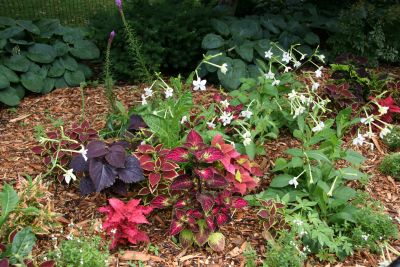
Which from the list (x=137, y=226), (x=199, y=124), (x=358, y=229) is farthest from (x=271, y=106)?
(x=137, y=226)

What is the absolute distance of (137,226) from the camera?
109 inches

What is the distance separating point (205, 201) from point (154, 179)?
376 millimetres

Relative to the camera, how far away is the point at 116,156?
111 inches

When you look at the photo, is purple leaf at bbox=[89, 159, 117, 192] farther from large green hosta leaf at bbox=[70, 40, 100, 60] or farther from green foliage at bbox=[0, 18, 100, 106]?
large green hosta leaf at bbox=[70, 40, 100, 60]

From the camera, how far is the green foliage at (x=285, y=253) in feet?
8.16

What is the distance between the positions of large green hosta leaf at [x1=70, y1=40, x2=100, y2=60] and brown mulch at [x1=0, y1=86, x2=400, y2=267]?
1.38 ft

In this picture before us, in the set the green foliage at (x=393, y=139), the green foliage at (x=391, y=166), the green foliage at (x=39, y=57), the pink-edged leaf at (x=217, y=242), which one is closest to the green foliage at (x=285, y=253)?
the pink-edged leaf at (x=217, y=242)

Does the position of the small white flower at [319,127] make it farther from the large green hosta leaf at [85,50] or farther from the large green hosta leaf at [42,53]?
the large green hosta leaf at [42,53]

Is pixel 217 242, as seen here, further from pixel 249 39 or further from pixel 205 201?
pixel 249 39

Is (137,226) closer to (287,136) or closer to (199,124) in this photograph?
(199,124)

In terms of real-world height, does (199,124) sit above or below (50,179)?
above

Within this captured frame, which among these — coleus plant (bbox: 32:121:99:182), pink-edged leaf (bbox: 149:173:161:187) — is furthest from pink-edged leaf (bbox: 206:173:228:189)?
coleus plant (bbox: 32:121:99:182)

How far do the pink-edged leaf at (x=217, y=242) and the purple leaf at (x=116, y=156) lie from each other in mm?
690

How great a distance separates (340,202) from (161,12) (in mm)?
2877
